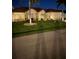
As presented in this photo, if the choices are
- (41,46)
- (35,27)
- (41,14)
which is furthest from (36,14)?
(41,46)

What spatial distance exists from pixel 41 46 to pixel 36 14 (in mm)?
424

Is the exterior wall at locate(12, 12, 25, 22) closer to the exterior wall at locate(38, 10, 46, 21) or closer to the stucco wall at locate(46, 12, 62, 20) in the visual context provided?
the exterior wall at locate(38, 10, 46, 21)

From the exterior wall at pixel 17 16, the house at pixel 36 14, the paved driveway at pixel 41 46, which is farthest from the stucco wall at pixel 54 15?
the exterior wall at pixel 17 16

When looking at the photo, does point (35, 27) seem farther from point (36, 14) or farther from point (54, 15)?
point (54, 15)

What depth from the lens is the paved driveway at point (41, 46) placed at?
216cm

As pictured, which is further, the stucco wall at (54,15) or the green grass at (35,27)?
the stucco wall at (54,15)

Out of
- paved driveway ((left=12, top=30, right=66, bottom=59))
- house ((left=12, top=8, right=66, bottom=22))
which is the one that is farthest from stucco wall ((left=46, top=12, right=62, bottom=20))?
paved driveway ((left=12, top=30, right=66, bottom=59))

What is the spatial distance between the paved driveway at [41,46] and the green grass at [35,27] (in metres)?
0.05

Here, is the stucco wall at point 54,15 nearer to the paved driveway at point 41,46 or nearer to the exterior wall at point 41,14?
the exterior wall at point 41,14

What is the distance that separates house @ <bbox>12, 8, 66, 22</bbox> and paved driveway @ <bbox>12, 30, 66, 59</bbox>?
0.20 m

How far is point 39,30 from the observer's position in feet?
7.36

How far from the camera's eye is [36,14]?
222 cm
